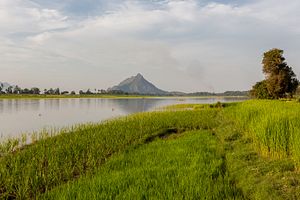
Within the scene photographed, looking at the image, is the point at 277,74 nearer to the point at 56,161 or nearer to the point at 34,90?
the point at 56,161

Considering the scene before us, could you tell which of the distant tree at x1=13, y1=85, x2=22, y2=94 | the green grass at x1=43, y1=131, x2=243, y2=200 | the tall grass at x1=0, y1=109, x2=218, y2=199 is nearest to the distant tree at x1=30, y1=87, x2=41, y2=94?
the distant tree at x1=13, y1=85, x2=22, y2=94

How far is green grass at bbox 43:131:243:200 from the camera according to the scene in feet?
20.1

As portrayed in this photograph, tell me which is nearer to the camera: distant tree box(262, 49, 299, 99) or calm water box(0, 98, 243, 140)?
calm water box(0, 98, 243, 140)

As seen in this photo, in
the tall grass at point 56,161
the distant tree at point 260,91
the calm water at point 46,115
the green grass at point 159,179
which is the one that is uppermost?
the distant tree at point 260,91

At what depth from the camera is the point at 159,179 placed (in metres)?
7.09

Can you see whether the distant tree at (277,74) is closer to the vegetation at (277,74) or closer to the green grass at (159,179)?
the vegetation at (277,74)

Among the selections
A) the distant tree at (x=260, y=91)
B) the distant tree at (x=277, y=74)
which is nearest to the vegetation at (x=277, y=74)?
the distant tree at (x=277, y=74)

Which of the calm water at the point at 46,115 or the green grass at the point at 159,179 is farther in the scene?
the calm water at the point at 46,115

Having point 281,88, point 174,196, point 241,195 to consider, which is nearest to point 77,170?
point 174,196

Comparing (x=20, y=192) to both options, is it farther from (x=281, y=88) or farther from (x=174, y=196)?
(x=281, y=88)

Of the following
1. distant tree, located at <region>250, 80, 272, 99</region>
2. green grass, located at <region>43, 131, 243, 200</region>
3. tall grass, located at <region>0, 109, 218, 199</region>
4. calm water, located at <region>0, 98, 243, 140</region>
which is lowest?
calm water, located at <region>0, 98, 243, 140</region>

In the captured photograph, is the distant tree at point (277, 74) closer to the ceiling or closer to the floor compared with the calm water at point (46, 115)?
closer to the ceiling

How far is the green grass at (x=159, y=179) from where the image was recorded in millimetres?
6121

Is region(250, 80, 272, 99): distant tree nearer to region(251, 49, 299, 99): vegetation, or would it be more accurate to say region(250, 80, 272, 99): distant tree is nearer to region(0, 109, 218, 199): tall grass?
region(251, 49, 299, 99): vegetation
